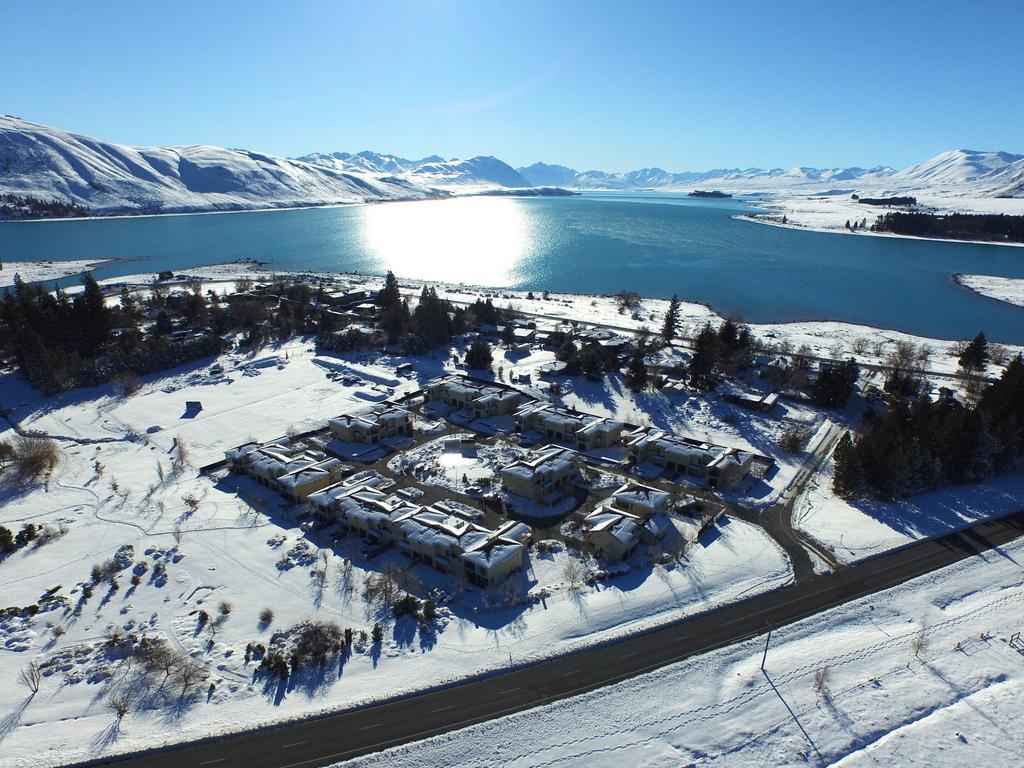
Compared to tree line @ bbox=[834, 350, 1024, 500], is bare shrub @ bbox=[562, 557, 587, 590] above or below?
below

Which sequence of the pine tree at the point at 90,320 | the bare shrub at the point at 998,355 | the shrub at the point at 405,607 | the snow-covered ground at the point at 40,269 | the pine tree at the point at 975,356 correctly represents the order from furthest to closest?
the snow-covered ground at the point at 40,269
the bare shrub at the point at 998,355
the pine tree at the point at 90,320
the pine tree at the point at 975,356
the shrub at the point at 405,607

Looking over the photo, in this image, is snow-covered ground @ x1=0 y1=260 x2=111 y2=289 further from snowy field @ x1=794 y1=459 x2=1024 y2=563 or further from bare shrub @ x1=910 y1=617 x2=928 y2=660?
bare shrub @ x1=910 y1=617 x2=928 y2=660

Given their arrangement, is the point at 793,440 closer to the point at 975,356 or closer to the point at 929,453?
the point at 929,453

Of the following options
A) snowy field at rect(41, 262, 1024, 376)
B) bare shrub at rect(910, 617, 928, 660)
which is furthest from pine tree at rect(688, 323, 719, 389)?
bare shrub at rect(910, 617, 928, 660)

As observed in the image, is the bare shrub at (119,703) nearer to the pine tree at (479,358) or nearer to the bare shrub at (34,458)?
the bare shrub at (34,458)

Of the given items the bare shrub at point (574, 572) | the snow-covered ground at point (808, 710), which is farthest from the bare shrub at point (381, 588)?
the bare shrub at point (574, 572)

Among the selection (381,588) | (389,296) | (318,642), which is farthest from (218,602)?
(389,296)
